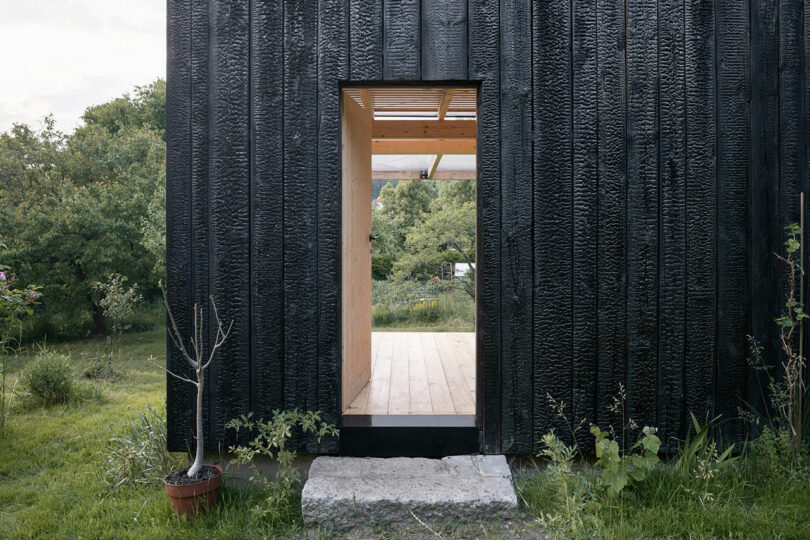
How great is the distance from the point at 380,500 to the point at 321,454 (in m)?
0.56

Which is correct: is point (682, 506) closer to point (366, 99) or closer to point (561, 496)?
point (561, 496)

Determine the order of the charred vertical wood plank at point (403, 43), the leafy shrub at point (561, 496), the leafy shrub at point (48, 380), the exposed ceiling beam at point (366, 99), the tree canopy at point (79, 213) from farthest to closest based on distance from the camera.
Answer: the tree canopy at point (79, 213), the leafy shrub at point (48, 380), the exposed ceiling beam at point (366, 99), the charred vertical wood plank at point (403, 43), the leafy shrub at point (561, 496)

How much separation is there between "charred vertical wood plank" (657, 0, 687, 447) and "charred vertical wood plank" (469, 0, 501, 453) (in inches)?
31.7

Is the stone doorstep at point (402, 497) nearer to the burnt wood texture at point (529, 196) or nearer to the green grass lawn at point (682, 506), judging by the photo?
the green grass lawn at point (682, 506)

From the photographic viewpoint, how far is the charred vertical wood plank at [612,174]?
2.55 m

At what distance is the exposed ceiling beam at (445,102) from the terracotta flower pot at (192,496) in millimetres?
2557

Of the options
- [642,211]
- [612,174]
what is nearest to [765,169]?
[642,211]

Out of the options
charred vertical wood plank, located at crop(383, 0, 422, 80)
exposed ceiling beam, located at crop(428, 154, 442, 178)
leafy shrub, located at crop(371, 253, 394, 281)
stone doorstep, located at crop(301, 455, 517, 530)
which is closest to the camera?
stone doorstep, located at crop(301, 455, 517, 530)

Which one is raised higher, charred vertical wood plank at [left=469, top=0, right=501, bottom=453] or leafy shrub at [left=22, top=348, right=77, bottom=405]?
charred vertical wood plank at [left=469, top=0, right=501, bottom=453]

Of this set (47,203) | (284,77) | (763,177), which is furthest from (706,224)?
(47,203)

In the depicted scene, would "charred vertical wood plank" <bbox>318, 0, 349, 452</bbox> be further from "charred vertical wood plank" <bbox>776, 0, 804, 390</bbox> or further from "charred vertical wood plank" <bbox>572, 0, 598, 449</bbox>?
"charred vertical wood plank" <bbox>776, 0, 804, 390</bbox>

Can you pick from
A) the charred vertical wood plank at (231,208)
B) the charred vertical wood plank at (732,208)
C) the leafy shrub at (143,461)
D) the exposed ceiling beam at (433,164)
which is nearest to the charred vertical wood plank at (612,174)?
the charred vertical wood plank at (732,208)

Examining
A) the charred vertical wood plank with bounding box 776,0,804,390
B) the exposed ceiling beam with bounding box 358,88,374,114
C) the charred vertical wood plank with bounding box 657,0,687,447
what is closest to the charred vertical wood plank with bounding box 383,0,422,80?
the exposed ceiling beam with bounding box 358,88,374,114

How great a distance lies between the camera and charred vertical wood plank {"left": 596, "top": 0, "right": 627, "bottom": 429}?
2555 mm
